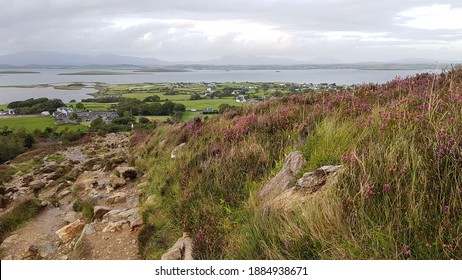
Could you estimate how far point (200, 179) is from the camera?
621 centimetres

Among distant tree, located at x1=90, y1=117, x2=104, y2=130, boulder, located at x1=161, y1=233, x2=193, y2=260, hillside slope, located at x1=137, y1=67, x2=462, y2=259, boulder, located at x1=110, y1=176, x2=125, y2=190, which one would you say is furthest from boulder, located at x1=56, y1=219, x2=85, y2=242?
distant tree, located at x1=90, y1=117, x2=104, y2=130

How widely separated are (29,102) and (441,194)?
10687cm

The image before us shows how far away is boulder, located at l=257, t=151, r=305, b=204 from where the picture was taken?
4602 mm

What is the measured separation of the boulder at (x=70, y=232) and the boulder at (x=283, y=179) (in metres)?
6.15

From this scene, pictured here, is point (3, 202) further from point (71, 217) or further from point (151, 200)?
point (151, 200)

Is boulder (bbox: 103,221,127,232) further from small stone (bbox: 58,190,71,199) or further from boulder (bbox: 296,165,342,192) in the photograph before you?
small stone (bbox: 58,190,71,199)

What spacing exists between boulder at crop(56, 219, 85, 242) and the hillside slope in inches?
111

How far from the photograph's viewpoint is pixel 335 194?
3447mm

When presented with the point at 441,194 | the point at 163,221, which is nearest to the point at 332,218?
the point at 441,194

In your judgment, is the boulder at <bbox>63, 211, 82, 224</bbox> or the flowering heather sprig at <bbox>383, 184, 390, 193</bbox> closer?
the flowering heather sprig at <bbox>383, 184, 390, 193</bbox>

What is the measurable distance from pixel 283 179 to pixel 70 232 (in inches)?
263

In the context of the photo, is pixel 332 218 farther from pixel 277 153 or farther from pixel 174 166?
pixel 174 166

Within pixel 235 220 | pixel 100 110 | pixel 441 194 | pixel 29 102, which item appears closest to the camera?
pixel 441 194
